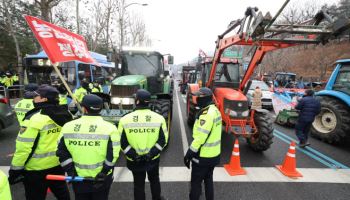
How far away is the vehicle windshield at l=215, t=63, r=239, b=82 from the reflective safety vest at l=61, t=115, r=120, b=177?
589 cm

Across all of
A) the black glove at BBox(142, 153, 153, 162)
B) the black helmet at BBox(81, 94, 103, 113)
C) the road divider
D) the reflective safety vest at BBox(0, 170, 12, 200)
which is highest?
the black helmet at BBox(81, 94, 103, 113)

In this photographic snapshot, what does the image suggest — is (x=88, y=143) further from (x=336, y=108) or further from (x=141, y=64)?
(x=336, y=108)

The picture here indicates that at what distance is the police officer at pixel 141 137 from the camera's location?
304cm

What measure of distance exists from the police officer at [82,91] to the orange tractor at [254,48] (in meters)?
4.05

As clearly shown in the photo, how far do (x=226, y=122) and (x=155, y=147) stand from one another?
3320 mm

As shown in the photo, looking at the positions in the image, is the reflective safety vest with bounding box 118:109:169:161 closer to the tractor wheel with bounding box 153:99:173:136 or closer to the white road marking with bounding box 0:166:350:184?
the white road marking with bounding box 0:166:350:184

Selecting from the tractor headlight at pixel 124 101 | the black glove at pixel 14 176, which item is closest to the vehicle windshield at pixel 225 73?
the tractor headlight at pixel 124 101

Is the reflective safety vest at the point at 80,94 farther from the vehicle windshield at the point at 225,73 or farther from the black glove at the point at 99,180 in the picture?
the black glove at the point at 99,180

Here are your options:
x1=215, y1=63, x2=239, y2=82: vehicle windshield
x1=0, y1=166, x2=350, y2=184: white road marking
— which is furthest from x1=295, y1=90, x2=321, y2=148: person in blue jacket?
x1=215, y1=63, x2=239, y2=82: vehicle windshield

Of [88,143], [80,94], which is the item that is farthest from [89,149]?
[80,94]

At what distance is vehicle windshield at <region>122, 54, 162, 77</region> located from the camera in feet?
24.8

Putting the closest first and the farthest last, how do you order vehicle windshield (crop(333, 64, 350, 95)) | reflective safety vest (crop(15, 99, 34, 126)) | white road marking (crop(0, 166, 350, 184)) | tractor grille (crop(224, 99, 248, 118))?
white road marking (crop(0, 166, 350, 184)) → reflective safety vest (crop(15, 99, 34, 126)) → tractor grille (crop(224, 99, 248, 118)) → vehicle windshield (crop(333, 64, 350, 95))

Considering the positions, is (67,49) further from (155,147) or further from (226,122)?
(226,122)

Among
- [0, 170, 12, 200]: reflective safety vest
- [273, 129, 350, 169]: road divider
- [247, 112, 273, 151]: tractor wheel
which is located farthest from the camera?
[247, 112, 273, 151]: tractor wheel
